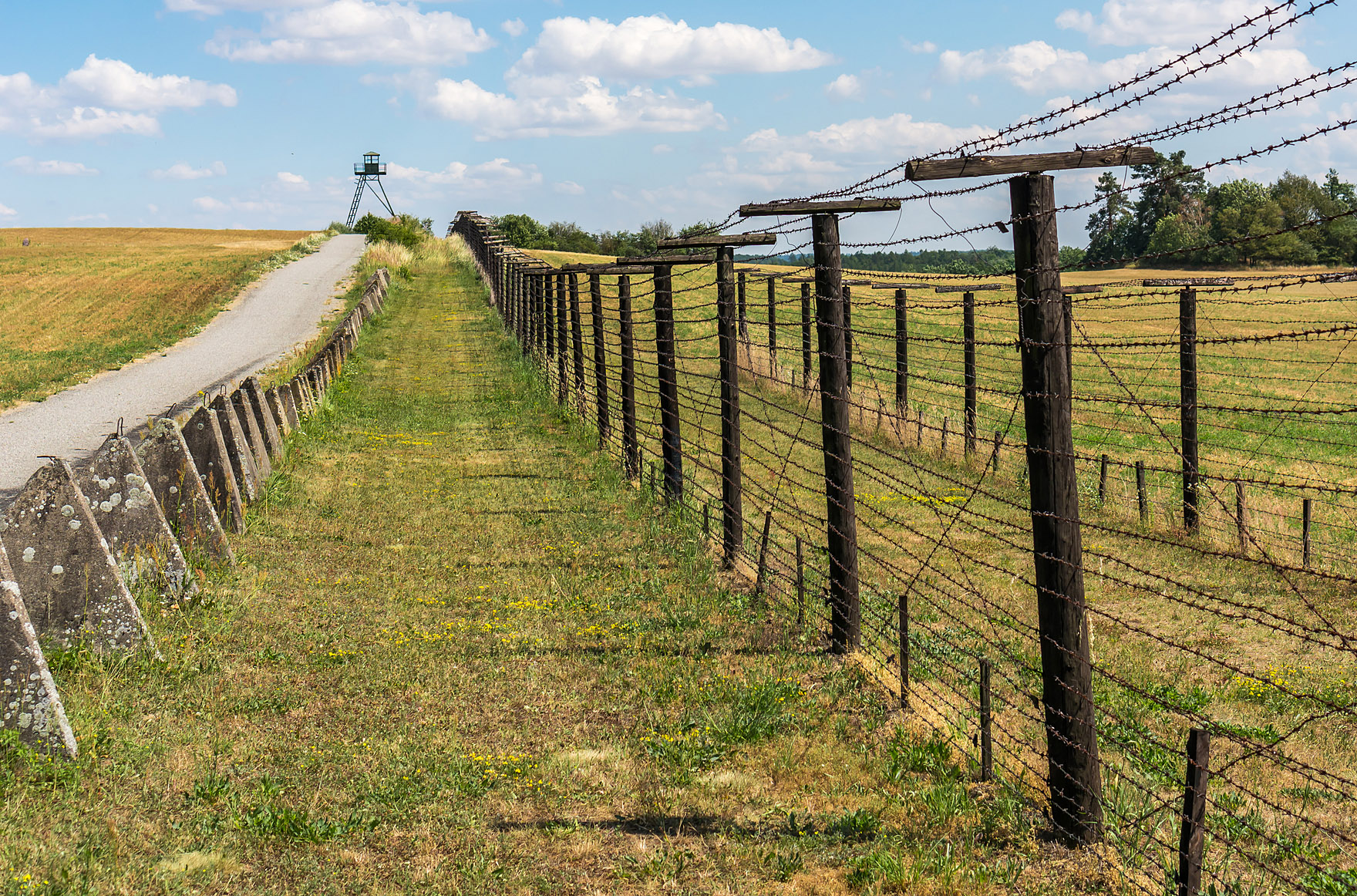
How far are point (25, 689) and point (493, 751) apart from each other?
210 centimetres

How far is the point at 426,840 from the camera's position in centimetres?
425

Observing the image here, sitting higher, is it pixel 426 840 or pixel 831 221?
pixel 831 221

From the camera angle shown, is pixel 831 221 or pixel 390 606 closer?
pixel 831 221

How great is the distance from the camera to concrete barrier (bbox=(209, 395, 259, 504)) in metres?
9.23

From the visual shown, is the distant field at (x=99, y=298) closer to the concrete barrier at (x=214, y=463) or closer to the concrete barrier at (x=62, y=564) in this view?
the concrete barrier at (x=214, y=463)

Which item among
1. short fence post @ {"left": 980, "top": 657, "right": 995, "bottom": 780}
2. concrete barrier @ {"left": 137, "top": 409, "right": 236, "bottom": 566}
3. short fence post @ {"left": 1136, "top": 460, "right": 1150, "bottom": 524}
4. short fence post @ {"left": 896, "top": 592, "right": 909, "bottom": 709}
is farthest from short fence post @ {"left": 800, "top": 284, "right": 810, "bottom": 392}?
concrete barrier @ {"left": 137, "top": 409, "right": 236, "bottom": 566}

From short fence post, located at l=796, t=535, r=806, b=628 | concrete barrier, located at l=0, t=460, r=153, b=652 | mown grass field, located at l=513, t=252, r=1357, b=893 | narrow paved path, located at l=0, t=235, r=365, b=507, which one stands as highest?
narrow paved path, located at l=0, t=235, r=365, b=507

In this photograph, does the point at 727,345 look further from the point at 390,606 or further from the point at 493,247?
the point at 493,247

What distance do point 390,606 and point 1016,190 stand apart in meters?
5.06

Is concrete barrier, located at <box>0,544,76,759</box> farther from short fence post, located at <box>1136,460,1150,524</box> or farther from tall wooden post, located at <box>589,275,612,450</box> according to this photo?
short fence post, located at <box>1136,460,1150,524</box>

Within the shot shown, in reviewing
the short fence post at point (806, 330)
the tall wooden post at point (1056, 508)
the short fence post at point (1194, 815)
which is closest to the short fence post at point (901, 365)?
the short fence post at point (806, 330)

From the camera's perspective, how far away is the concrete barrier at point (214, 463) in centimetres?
849

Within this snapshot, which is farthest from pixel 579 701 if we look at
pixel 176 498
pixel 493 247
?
pixel 493 247

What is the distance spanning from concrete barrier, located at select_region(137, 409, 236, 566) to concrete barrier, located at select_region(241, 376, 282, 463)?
121 inches
